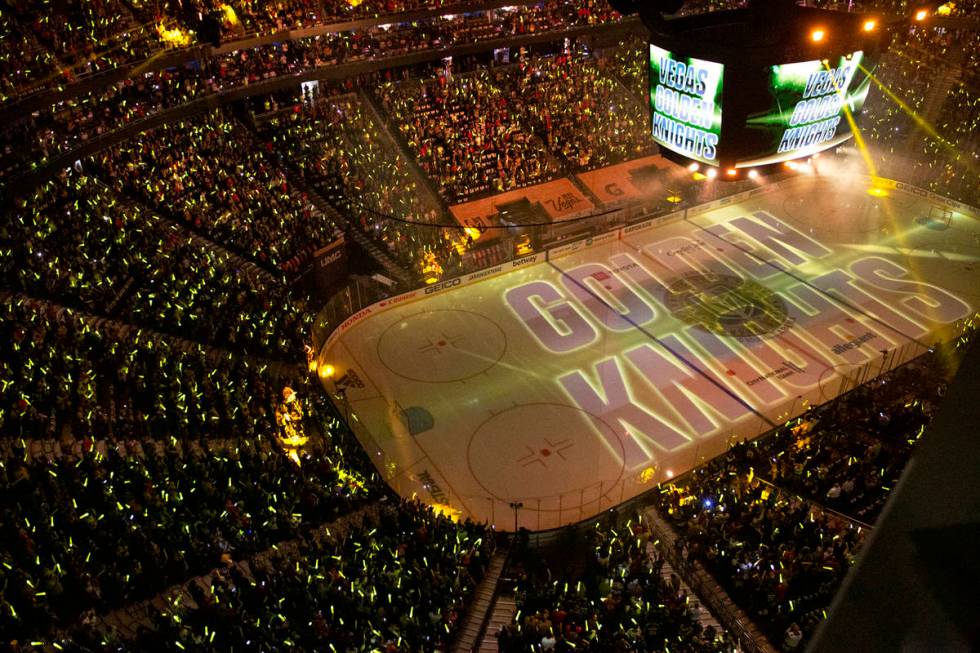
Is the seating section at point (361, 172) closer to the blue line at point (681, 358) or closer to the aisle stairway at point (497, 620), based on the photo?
the blue line at point (681, 358)

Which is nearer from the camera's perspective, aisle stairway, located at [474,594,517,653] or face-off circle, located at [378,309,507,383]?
aisle stairway, located at [474,594,517,653]

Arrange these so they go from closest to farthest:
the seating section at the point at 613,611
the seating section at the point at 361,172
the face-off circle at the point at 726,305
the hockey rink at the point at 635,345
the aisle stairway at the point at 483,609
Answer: the seating section at the point at 613,611 < the aisle stairway at the point at 483,609 < the hockey rink at the point at 635,345 < the face-off circle at the point at 726,305 < the seating section at the point at 361,172

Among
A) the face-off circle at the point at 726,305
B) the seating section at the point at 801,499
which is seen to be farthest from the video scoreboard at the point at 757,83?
the face-off circle at the point at 726,305

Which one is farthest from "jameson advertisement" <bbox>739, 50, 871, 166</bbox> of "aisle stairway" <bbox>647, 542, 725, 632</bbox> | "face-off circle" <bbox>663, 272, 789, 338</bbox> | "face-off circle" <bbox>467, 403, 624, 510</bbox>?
"aisle stairway" <bbox>647, 542, 725, 632</bbox>

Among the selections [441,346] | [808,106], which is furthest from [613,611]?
[441,346]

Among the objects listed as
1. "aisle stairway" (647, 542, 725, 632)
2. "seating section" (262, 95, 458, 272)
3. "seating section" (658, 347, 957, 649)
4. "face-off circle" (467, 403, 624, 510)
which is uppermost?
"seating section" (262, 95, 458, 272)

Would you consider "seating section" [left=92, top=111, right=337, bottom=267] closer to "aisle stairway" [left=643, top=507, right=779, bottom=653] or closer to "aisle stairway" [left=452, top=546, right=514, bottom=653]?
"aisle stairway" [left=452, top=546, right=514, bottom=653]
